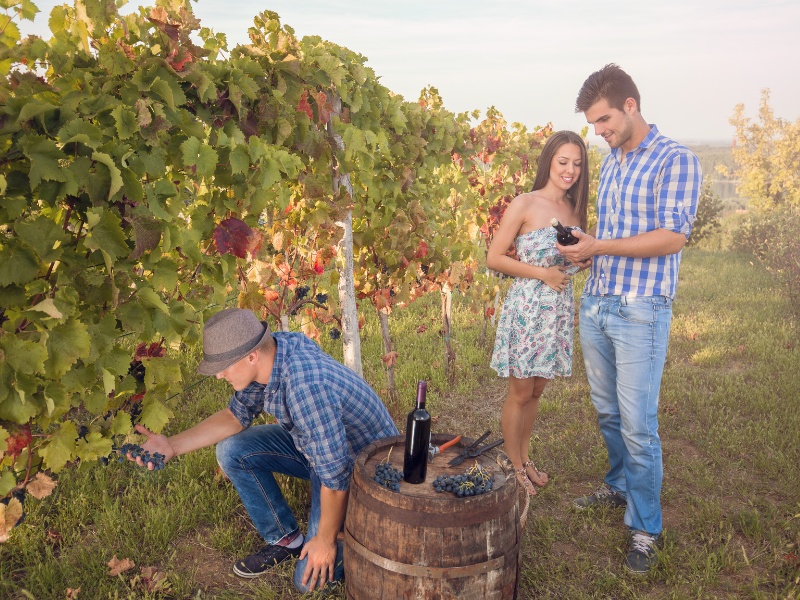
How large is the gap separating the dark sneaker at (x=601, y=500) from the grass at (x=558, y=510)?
0.08 meters

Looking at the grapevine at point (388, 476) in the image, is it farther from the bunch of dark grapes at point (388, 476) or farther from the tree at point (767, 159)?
the tree at point (767, 159)

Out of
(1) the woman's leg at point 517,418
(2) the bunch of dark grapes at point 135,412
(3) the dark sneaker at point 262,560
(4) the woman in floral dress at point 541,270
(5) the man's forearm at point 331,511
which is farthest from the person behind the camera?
(1) the woman's leg at point 517,418

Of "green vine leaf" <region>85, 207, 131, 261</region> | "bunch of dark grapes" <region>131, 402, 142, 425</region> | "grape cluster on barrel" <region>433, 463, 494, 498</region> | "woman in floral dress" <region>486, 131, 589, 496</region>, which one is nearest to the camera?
"green vine leaf" <region>85, 207, 131, 261</region>

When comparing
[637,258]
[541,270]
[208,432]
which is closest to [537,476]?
[541,270]

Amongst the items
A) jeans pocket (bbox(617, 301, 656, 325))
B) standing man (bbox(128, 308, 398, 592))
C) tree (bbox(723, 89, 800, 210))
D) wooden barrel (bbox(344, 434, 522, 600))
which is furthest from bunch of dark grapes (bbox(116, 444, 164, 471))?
tree (bbox(723, 89, 800, 210))

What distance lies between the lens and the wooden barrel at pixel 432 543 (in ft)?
8.66

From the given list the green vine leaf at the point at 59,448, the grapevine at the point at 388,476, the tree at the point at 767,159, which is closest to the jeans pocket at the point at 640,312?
the grapevine at the point at 388,476

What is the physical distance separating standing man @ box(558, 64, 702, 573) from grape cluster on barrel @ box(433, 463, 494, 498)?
1.23m

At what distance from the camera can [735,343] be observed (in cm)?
790

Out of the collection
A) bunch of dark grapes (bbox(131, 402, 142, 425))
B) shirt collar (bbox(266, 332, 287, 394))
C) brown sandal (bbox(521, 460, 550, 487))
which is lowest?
brown sandal (bbox(521, 460, 550, 487))

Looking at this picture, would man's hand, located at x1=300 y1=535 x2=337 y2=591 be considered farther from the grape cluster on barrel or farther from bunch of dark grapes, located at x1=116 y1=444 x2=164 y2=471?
bunch of dark grapes, located at x1=116 y1=444 x2=164 y2=471

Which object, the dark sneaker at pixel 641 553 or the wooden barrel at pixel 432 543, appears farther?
the dark sneaker at pixel 641 553

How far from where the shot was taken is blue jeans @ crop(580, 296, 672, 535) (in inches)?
142

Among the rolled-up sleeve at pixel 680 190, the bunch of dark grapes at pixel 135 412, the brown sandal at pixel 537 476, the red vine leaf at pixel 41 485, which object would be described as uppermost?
the rolled-up sleeve at pixel 680 190
